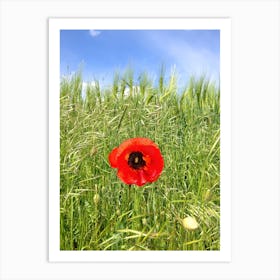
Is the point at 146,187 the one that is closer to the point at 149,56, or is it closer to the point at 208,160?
the point at 208,160

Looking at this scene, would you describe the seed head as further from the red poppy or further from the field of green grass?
the red poppy

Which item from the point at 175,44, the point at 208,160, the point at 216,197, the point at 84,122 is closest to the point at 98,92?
the point at 84,122

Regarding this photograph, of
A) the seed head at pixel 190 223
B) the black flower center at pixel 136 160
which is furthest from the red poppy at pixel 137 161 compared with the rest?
the seed head at pixel 190 223

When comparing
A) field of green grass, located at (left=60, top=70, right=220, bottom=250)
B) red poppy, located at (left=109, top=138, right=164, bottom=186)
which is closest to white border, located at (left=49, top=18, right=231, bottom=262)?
field of green grass, located at (left=60, top=70, right=220, bottom=250)

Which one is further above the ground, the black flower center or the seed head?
the black flower center

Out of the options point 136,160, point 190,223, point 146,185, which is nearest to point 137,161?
point 136,160

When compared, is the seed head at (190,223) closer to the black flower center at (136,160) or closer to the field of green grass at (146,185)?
the field of green grass at (146,185)
